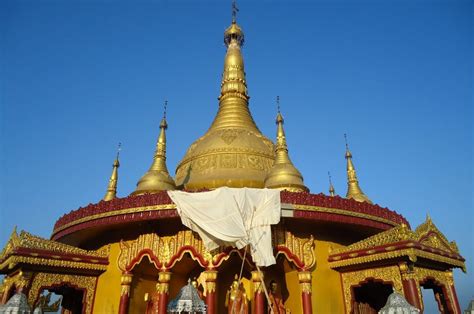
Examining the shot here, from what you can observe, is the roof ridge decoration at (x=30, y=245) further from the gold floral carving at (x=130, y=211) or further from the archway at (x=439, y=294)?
Answer: the archway at (x=439, y=294)

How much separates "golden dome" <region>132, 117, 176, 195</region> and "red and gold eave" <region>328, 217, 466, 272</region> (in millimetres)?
7348

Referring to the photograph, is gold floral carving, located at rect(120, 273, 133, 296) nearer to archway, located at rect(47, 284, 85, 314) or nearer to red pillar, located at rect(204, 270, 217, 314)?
red pillar, located at rect(204, 270, 217, 314)

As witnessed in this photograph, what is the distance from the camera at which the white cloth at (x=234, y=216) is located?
38.9 feet

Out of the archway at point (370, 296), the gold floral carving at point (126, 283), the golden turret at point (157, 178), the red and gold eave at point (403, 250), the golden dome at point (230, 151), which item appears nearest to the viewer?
the red and gold eave at point (403, 250)

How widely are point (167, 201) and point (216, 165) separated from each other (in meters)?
6.57

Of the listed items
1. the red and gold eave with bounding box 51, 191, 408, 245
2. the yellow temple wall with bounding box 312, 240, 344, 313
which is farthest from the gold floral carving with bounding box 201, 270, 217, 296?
the yellow temple wall with bounding box 312, 240, 344, 313

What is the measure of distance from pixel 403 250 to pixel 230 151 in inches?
412

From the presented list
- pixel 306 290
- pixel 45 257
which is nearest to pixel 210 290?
pixel 306 290

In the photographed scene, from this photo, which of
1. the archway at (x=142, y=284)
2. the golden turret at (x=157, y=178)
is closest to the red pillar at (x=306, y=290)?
the archway at (x=142, y=284)

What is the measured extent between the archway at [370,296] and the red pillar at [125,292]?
27.0 feet

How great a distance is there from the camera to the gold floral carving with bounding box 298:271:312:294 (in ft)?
42.0

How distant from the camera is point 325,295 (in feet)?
43.1

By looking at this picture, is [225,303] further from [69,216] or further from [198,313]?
[69,216]

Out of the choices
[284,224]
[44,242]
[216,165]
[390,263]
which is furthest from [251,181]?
[44,242]
